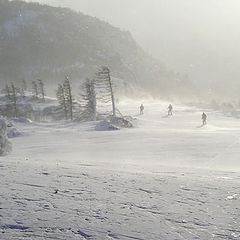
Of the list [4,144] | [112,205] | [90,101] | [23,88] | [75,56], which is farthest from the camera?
[75,56]

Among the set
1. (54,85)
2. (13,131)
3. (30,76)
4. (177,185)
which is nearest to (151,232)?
(177,185)

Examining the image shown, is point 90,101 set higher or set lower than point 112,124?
higher

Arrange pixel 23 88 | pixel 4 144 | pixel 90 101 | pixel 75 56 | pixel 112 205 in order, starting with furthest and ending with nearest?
1. pixel 75 56
2. pixel 23 88
3. pixel 90 101
4. pixel 4 144
5. pixel 112 205

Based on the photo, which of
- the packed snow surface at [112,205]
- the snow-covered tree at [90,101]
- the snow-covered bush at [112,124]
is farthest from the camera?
the snow-covered tree at [90,101]

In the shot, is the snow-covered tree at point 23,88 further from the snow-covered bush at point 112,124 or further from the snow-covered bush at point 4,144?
the snow-covered bush at point 4,144

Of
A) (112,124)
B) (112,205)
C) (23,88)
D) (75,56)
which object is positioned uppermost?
(75,56)

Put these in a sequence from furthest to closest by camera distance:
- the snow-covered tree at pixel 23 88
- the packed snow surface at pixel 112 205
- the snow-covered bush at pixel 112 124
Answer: the snow-covered tree at pixel 23 88 → the snow-covered bush at pixel 112 124 → the packed snow surface at pixel 112 205

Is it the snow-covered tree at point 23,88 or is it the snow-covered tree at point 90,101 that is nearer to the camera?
the snow-covered tree at point 90,101

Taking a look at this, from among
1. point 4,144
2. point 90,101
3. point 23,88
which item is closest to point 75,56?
point 23,88

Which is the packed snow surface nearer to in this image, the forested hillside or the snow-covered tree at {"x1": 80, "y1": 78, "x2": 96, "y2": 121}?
the snow-covered tree at {"x1": 80, "y1": 78, "x2": 96, "y2": 121}

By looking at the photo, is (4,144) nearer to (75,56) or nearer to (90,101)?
(90,101)

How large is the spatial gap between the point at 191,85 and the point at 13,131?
6028 inches

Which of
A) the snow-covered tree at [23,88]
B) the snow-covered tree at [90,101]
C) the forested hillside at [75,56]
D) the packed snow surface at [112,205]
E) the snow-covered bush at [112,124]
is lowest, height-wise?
the packed snow surface at [112,205]

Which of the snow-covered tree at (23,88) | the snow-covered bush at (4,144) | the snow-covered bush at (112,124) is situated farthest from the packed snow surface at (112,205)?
the snow-covered tree at (23,88)
